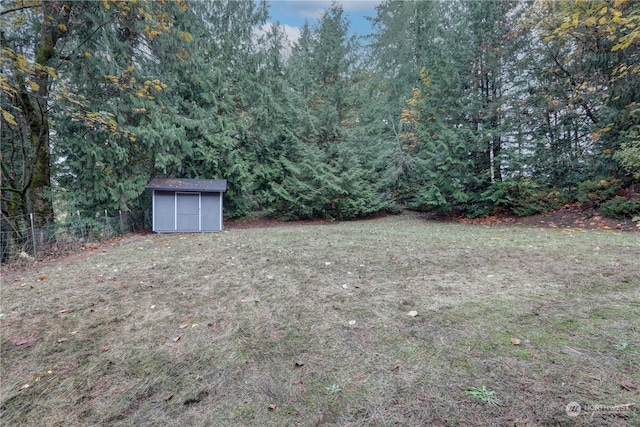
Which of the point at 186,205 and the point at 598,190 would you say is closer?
the point at 598,190

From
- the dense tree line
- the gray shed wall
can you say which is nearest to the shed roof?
the gray shed wall

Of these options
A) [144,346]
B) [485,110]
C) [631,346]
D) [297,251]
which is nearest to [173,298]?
[144,346]

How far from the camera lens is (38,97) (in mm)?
6555

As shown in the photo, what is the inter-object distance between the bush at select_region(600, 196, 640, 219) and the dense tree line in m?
0.04

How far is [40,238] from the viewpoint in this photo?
6316 millimetres

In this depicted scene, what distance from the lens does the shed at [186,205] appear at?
9.33m

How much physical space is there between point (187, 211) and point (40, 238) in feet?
12.2

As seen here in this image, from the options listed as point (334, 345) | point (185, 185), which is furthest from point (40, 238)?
point (334, 345)

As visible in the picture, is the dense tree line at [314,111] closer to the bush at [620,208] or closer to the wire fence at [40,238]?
the bush at [620,208]

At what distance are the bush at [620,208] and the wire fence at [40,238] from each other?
13.0 m

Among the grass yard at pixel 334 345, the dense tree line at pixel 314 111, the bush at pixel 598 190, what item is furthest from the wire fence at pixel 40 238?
the bush at pixel 598 190

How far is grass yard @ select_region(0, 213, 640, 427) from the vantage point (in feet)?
5.35

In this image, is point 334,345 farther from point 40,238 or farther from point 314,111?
point 314,111

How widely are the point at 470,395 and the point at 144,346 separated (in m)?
2.38
